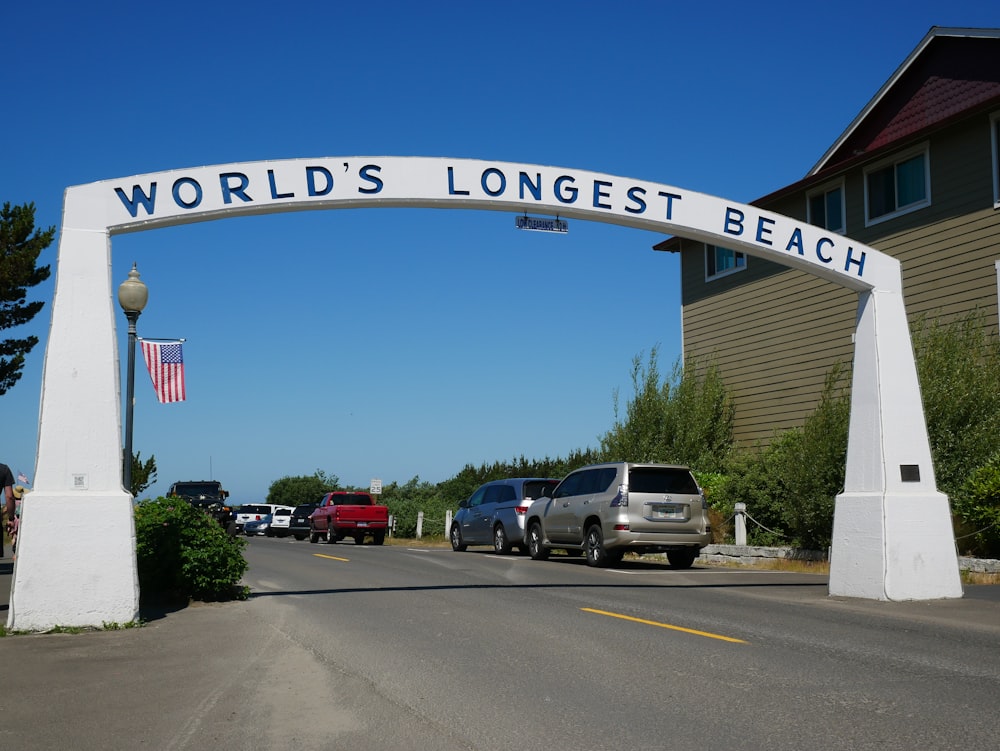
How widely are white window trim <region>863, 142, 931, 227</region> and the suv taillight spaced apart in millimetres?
8967

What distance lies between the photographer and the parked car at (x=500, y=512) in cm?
2472

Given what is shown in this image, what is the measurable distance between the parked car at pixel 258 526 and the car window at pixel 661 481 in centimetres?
3807

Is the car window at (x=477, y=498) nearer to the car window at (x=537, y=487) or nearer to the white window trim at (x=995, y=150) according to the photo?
the car window at (x=537, y=487)

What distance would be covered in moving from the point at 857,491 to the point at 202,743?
970cm

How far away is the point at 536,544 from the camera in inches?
886

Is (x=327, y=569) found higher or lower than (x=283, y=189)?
lower

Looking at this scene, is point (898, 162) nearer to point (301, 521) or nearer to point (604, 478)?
Answer: point (604, 478)

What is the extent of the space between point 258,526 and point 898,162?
1617 inches

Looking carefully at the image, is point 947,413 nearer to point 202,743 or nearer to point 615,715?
point 615,715

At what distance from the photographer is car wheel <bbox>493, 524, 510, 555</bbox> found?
2523cm

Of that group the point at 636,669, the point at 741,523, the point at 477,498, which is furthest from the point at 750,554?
the point at 636,669

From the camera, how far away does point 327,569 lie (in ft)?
63.9

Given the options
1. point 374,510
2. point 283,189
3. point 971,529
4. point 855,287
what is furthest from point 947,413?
point 374,510

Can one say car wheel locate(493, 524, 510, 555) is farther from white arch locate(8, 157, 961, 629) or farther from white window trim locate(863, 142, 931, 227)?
white arch locate(8, 157, 961, 629)
